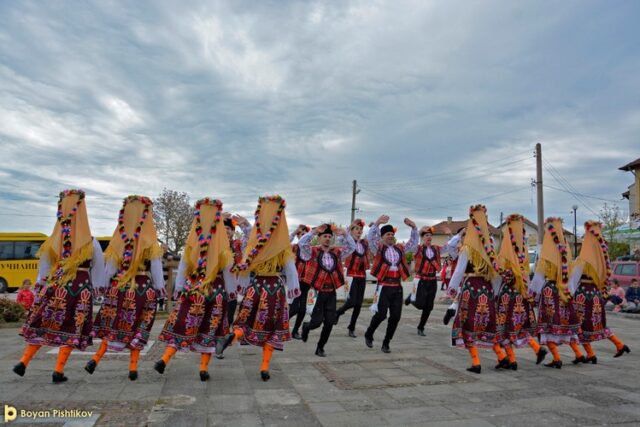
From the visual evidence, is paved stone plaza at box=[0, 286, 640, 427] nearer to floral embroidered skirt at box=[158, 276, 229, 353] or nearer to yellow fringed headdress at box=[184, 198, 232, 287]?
floral embroidered skirt at box=[158, 276, 229, 353]

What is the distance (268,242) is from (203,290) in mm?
902

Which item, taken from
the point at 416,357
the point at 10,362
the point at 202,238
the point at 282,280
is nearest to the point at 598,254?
the point at 416,357

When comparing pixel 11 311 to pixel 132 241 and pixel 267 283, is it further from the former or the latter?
pixel 267 283

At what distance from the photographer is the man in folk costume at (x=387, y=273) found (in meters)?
7.62

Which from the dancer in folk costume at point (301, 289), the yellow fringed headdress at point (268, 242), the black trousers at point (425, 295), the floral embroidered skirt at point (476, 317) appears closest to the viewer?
the yellow fringed headdress at point (268, 242)

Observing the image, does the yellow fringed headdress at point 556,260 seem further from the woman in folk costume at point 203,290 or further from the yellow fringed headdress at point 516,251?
the woman in folk costume at point 203,290

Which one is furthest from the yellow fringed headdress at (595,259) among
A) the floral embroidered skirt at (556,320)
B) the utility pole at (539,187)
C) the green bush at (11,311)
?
the utility pole at (539,187)

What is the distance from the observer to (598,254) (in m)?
6.96

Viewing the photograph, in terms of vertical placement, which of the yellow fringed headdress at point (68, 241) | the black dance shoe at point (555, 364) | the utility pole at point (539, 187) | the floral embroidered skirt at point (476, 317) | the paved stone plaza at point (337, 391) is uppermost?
the utility pole at point (539, 187)

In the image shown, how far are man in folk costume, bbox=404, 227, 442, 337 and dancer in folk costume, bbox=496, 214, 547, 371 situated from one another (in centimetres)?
312

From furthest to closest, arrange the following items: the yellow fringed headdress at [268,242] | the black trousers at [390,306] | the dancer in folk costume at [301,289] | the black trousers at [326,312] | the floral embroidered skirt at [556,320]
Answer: the dancer in folk costume at [301,289] → the black trousers at [390,306] → the black trousers at [326,312] → the floral embroidered skirt at [556,320] → the yellow fringed headdress at [268,242]

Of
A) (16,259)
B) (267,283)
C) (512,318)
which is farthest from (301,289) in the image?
(16,259)

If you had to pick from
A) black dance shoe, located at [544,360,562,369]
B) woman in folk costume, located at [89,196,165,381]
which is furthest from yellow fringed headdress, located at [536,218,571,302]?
woman in folk costume, located at [89,196,165,381]

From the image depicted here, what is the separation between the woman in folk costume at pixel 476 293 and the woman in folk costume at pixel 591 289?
131 centimetres
